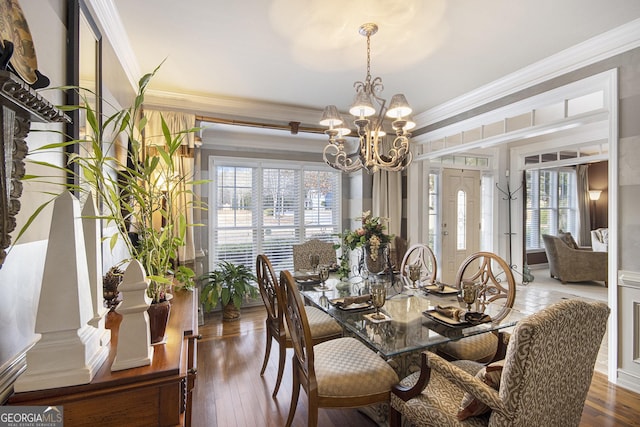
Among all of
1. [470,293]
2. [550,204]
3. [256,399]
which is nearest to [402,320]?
[470,293]

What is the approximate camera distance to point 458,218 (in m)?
5.27

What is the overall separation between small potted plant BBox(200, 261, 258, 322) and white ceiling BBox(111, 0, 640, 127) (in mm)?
2228

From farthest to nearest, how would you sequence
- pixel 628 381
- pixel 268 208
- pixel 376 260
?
pixel 268 208 < pixel 376 260 < pixel 628 381

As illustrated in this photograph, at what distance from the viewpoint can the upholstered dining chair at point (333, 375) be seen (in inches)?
58.9

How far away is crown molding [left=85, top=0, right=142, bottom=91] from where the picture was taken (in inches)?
73.0

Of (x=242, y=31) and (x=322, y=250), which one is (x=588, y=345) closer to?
(x=322, y=250)

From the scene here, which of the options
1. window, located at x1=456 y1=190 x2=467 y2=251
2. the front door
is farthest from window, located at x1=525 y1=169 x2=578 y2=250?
window, located at x1=456 y1=190 x2=467 y2=251

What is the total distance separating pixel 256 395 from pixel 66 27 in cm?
251

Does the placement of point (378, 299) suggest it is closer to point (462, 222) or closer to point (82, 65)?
point (82, 65)

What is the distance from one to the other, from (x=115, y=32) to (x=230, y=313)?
121 inches

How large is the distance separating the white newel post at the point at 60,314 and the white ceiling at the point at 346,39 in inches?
68.2

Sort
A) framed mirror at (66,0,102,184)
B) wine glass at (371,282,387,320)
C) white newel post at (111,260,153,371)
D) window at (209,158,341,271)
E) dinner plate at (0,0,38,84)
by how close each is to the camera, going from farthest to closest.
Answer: window at (209,158,341,271) → wine glass at (371,282,387,320) → framed mirror at (66,0,102,184) → white newel post at (111,260,153,371) → dinner plate at (0,0,38,84)

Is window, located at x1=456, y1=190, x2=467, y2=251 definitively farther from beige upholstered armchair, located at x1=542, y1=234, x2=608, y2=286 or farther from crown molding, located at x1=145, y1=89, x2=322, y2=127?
crown molding, located at x1=145, y1=89, x2=322, y2=127

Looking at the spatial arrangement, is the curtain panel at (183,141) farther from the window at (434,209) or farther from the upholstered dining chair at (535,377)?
the window at (434,209)
